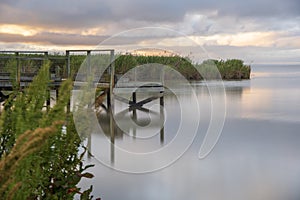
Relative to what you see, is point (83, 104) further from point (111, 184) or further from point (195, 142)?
point (195, 142)

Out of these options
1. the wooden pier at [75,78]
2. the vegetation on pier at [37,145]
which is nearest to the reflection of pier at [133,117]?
the wooden pier at [75,78]

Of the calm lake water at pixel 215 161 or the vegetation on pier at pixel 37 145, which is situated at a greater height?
the vegetation on pier at pixel 37 145

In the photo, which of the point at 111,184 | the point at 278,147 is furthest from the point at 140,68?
the point at 111,184

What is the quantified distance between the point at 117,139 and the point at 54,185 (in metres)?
6.20

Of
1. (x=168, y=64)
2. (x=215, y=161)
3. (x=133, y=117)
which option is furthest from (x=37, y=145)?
(x=168, y=64)

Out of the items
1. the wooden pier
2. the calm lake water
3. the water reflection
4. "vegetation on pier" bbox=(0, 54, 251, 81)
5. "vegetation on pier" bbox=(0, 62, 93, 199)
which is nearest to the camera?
"vegetation on pier" bbox=(0, 62, 93, 199)

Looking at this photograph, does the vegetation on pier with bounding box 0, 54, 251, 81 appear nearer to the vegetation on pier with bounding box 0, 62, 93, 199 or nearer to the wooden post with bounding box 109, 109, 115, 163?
the wooden post with bounding box 109, 109, 115, 163

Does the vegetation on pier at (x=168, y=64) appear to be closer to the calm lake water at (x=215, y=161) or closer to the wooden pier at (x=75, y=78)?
the wooden pier at (x=75, y=78)

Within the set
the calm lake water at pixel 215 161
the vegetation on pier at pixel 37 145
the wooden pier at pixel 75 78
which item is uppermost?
the wooden pier at pixel 75 78

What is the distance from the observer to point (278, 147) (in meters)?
7.35

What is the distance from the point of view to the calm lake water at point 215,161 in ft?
15.1

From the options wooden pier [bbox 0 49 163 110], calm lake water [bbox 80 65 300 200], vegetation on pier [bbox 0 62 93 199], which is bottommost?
calm lake water [bbox 80 65 300 200]

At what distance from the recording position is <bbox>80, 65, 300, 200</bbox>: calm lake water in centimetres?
462

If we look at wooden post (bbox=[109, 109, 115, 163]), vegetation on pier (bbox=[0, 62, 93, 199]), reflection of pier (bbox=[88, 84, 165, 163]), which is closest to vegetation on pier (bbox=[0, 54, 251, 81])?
reflection of pier (bbox=[88, 84, 165, 163])
